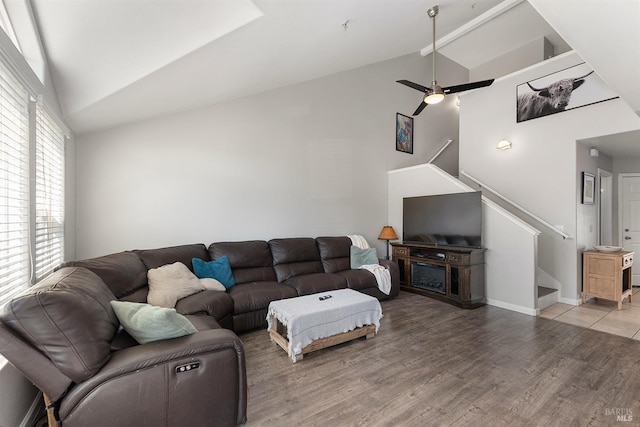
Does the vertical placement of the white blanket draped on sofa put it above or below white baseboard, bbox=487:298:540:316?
above

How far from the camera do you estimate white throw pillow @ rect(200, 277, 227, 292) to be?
9.95 ft

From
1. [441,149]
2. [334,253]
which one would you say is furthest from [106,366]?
[441,149]

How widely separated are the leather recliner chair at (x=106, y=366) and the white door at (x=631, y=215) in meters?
6.81

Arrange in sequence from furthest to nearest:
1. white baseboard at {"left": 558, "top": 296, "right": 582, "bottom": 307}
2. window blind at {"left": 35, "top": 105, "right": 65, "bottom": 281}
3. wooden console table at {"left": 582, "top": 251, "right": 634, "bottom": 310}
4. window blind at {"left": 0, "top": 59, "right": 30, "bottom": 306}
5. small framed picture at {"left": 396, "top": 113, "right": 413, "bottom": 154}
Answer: small framed picture at {"left": 396, "top": 113, "right": 413, "bottom": 154}
white baseboard at {"left": 558, "top": 296, "right": 582, "bottom": 307}
wooden console table at {"left": 582, "top": 251, "right": 634, "bottom": 310}
window blind at {"left": 35, "top": 105, "right": 65, "bottom": 281}
window blind at {"left": 0, "top": 59, "right": 30, "bottom": 306}

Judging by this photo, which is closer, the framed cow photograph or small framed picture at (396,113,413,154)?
the framed cow photograph

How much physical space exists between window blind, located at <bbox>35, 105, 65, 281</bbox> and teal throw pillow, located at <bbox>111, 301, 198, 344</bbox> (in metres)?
1.00

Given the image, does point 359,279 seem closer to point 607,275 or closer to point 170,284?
point 170,284

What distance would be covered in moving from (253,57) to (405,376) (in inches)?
130

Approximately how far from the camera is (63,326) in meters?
1.28

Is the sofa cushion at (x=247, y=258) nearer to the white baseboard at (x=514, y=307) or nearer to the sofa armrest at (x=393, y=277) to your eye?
the sofa armrest at (x=393, y=277)

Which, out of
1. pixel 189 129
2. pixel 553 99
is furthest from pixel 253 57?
pixel 553 99

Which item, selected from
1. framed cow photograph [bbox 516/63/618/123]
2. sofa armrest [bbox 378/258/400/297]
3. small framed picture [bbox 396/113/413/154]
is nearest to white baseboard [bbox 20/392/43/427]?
sofa armrest [bbox 378/258/400/297]

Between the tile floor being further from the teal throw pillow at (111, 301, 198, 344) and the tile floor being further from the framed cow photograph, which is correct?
the teal throw pillow at (111, 301, 198, 344)

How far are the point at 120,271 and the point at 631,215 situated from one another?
7.73m
